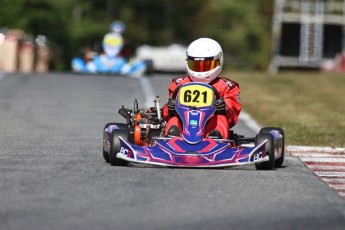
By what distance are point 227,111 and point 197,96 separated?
1.76ft

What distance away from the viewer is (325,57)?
5728 centimetres

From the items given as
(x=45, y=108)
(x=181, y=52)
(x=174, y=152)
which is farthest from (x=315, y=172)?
(x=181, y=52)

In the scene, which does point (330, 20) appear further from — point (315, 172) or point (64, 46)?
point (315, 172)

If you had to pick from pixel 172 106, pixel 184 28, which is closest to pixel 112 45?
pixel 172 106

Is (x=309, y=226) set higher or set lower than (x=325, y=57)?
higher

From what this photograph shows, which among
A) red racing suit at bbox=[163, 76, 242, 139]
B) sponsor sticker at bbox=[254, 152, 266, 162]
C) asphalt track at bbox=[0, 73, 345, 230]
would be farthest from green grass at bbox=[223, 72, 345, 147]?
sponsor sticker at bbox=[254, 152, 266, 162]

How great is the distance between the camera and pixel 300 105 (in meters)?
22.1

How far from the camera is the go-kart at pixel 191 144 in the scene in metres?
10.5

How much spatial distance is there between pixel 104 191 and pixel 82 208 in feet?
2.67

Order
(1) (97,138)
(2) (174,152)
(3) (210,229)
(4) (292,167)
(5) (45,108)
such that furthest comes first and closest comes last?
(5) (45,108) < (1) (97,138) < (4) (292,167) < (2) (174,152) < (3) (210,229)

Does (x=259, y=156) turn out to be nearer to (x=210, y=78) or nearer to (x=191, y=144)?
(x=191, y=144)

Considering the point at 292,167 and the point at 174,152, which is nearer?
the point at 174,152

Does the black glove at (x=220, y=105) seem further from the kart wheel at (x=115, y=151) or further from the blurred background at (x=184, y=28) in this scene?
the blurred background at (x=184, y=28)

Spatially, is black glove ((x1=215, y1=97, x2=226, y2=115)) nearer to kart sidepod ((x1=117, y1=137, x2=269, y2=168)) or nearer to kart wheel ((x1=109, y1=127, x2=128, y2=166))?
kart sidepod ((x1=117, y1=137, x2=269, y2=168))
